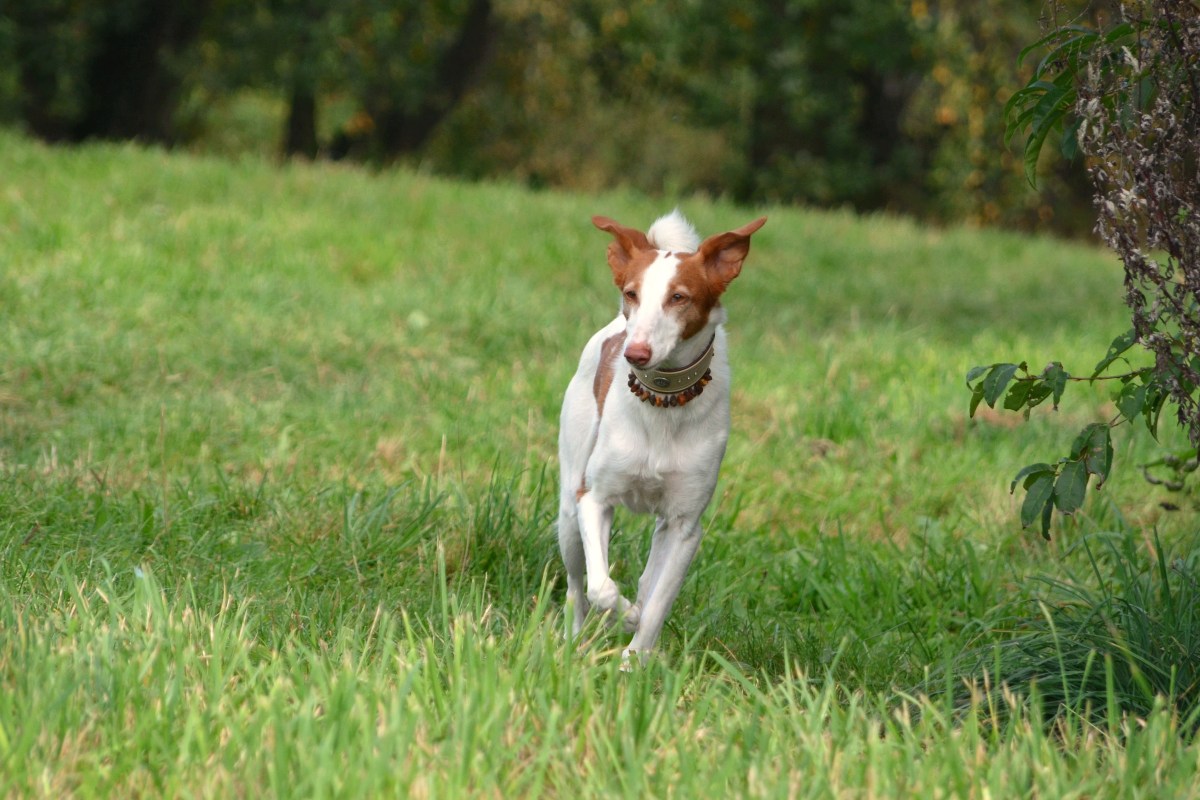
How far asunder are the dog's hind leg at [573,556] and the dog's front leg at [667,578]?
10.4 inches

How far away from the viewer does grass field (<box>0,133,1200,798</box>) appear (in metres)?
2.71

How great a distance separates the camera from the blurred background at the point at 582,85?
48.8ft

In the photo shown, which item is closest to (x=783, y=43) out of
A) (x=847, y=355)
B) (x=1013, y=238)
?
(x=1013, y=238)

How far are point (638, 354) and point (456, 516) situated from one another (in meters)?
1.37

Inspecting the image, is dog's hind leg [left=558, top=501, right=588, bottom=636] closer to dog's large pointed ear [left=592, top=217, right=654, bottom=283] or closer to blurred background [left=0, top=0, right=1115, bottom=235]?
dog's large pointed ear [left=592, top=217, right=654, bottom=283]

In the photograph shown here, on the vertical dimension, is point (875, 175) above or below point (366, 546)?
above

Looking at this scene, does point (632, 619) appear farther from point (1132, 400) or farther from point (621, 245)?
point (1132, 400)

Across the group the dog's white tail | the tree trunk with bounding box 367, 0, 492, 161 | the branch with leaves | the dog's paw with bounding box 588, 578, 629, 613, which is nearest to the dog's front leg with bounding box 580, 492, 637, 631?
the dog's paw with bounding box 588, 578, 629, 613

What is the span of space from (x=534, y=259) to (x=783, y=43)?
9.03 meters

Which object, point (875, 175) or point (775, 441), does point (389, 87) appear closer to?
point (875, 175)

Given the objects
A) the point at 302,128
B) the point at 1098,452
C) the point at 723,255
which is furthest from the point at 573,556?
the point at 302,128

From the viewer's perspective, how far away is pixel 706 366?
3.89 m

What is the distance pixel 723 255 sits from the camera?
3.87 meters

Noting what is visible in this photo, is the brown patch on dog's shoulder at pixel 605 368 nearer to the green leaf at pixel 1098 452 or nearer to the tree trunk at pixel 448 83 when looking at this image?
the green leaf at pixel 1098 452
